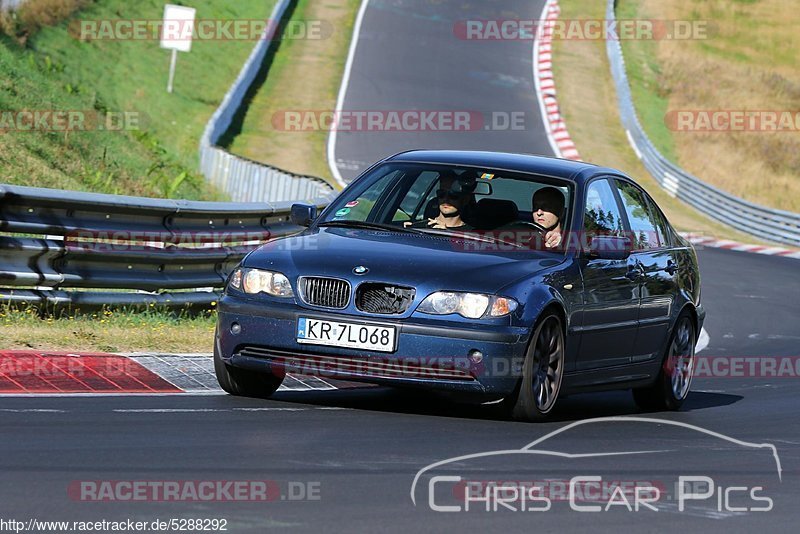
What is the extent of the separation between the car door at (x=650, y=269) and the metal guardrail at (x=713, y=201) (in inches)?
854

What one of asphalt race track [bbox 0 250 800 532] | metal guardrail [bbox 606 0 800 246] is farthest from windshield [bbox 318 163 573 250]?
metal guardrail [bbox 606 0 800 246]

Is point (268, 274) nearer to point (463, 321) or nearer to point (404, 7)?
point (463, 321)

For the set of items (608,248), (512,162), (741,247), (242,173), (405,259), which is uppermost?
(512,162)

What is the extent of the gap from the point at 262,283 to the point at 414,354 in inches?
39.7

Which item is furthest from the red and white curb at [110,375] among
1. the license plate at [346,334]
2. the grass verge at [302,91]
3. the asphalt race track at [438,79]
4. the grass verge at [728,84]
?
the grass verge at [728,84]

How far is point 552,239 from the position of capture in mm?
9156

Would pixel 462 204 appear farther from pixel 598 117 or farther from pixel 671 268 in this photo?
pixel 598 117

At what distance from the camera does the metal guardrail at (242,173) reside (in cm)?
1917

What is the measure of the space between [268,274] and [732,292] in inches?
529

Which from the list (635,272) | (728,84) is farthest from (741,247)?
(728,84)

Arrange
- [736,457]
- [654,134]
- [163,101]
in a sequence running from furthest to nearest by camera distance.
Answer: [654,134] < [163,101] < [736,457]

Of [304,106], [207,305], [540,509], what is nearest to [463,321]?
[540,509]

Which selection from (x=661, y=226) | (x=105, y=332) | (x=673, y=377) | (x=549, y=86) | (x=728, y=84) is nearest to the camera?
(x=673, y=377)

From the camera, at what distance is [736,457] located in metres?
7.98
